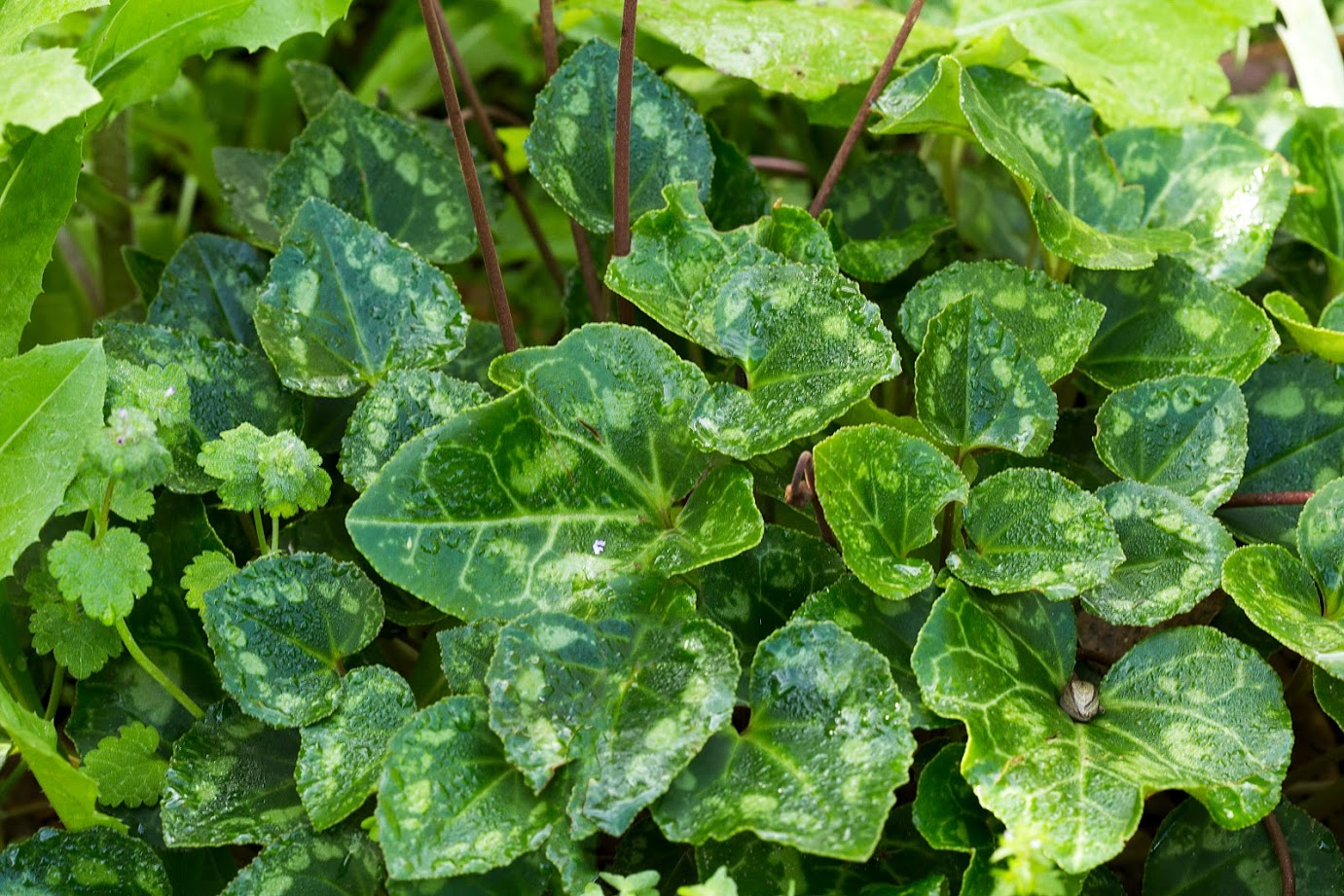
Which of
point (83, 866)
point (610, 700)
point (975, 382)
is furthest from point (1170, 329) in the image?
point (83, 866)

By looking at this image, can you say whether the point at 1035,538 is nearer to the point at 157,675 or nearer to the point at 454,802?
the point at 454,802

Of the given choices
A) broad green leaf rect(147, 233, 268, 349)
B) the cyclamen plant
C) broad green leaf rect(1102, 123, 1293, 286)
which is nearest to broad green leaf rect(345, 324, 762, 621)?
the cyclamen plant

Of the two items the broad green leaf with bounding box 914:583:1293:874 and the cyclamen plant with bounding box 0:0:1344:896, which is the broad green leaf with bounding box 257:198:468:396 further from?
the broad green leaf with bounding box 914:583:1293:874

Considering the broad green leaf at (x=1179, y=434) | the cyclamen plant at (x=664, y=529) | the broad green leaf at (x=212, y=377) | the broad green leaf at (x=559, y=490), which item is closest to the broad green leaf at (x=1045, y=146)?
the cyclamen plant at (x=664, y=529)

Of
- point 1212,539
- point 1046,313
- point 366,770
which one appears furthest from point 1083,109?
point 366,770

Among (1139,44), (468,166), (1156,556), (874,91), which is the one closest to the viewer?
(1156,556)

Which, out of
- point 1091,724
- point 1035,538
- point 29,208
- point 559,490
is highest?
point 29,208

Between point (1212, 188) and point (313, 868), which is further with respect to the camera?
point (1212, 188)

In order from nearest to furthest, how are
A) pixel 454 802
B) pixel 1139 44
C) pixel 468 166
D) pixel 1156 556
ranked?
pixel 454 802, pixel 1156 556, pixel 468 166, pixel 1139 44
